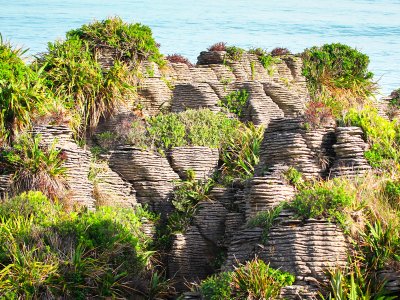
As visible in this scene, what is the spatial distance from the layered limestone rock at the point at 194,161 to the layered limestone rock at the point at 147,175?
1.38ft

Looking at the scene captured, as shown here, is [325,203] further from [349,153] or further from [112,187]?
[112,187]

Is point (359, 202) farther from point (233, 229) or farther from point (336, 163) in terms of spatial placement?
point (233, 229)

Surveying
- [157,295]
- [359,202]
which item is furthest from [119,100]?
[359,202]

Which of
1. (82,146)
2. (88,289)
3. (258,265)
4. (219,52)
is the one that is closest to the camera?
(258,265)

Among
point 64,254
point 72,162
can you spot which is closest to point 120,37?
point 72,162

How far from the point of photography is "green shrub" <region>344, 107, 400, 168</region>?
23281 millimetres

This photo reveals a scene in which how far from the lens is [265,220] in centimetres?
2117

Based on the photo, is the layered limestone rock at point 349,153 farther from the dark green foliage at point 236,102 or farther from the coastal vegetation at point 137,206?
the dark green foliage at point 236,102

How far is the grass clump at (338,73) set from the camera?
119 feet

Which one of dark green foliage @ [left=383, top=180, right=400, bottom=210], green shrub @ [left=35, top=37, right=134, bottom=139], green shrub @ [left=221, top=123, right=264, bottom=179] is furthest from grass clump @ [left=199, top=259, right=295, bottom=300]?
green shrub @ [left=35, top=37, right=134, bottom=139]

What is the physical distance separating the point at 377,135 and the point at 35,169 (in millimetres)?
7927

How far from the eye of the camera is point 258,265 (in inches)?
768

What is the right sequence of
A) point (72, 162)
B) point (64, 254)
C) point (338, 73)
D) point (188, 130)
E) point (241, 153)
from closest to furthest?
point (64, 254)
point (72, 162)
point (241, 153)
point (188, 130)
point (338, 73)

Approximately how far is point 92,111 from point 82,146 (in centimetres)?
112
